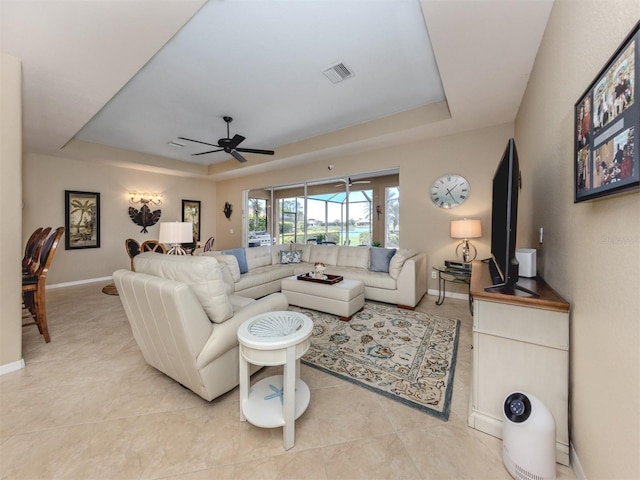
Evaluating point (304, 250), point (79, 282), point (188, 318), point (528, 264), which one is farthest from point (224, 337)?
point (79, 282)

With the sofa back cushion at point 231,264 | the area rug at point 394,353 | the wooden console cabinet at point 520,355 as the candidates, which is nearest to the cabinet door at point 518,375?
the wooden console cabinet at point 520,355

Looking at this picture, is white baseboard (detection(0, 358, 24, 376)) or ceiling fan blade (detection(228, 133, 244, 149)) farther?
ceiling fan blade (detection(228, 133, 244, 149))

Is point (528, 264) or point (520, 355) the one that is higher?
point (528, 264)

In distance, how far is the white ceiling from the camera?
186cm

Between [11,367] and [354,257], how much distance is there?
13.5ft

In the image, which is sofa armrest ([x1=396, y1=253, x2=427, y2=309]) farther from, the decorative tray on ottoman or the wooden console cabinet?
the wooden console cabinet

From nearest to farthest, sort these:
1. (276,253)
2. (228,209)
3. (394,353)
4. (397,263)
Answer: (394,353) → (397,263) → (276,253) → (228,209)

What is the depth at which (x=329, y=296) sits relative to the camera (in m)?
3.25

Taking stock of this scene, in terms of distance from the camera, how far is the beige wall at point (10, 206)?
2.04 metres

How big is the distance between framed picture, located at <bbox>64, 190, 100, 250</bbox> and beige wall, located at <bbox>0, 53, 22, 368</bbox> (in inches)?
154

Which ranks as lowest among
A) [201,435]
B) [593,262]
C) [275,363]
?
[201,435]

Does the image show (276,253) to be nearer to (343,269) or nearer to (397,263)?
(343,269)

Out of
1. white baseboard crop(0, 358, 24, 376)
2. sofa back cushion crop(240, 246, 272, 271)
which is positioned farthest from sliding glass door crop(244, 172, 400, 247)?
white baseboard crop(0, 358, 24, 376)

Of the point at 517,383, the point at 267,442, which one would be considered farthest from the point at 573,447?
the point at 267,442
